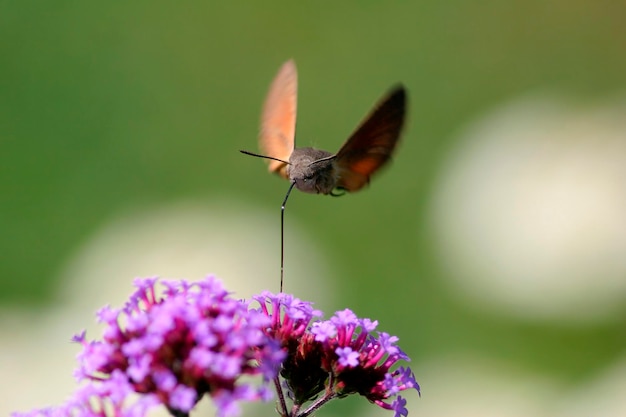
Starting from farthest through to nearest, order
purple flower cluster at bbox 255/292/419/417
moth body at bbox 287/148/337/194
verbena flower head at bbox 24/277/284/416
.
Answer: moth body at bbox 287/148/337/194, purple flower cluster at bbox 255/292/419/417, verbena flower head at bbox 24/277/284/416

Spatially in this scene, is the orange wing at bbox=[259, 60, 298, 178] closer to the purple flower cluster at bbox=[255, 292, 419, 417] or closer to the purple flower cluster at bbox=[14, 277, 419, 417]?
the purple flower cluster at bbox=[255, 292, 419, 417]

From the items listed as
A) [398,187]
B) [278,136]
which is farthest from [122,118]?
[278,136]

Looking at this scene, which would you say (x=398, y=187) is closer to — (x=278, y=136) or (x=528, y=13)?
(x=528, y=13)

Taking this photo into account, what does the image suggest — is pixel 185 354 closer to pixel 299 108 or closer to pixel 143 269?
pixel 143 269

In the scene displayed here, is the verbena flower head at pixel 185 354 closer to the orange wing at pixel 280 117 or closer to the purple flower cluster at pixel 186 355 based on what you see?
the purple flower cluster at pixel 186 355

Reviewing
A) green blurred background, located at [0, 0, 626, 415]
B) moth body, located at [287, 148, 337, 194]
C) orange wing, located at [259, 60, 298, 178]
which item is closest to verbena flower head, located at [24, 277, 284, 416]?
moth body, located at [287, 148, 337, 194]

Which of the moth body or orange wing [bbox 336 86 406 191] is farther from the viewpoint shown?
the moth body
